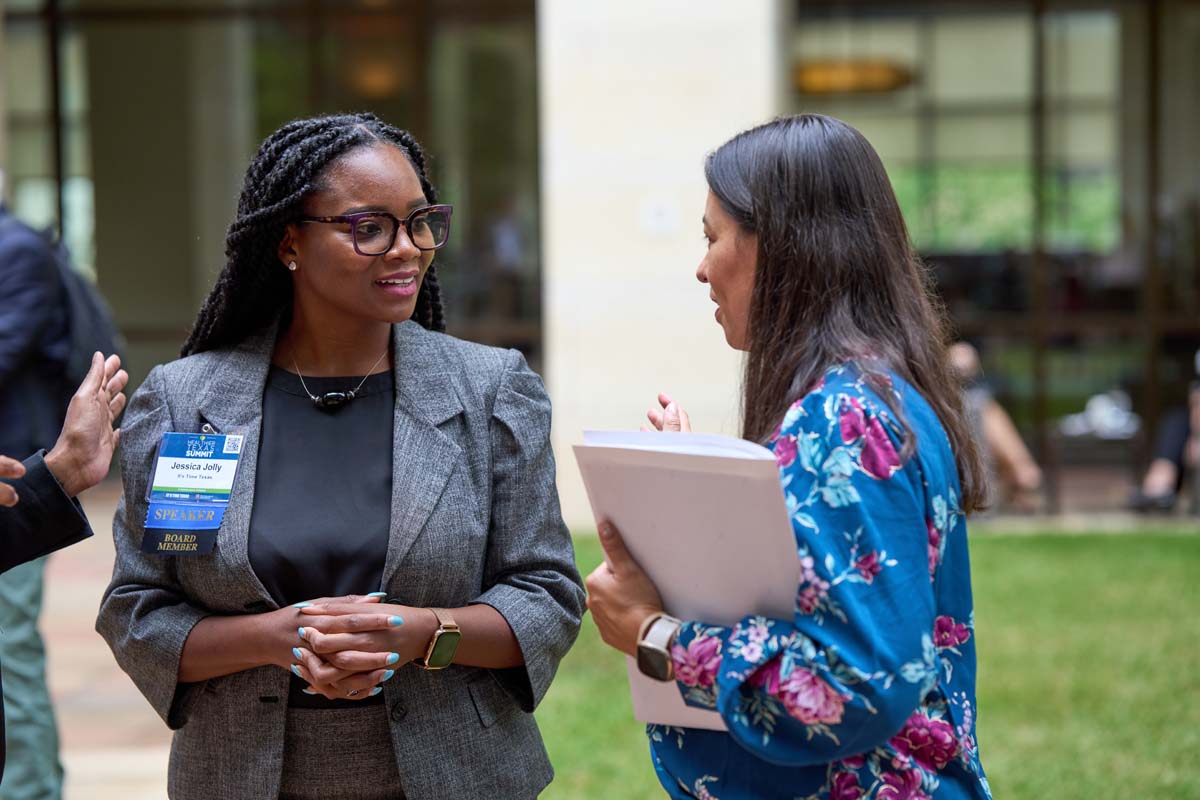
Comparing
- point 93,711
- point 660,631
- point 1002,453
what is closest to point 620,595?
point 660,631

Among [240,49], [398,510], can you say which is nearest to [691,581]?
[398,510]

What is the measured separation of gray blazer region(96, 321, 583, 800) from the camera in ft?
8.38

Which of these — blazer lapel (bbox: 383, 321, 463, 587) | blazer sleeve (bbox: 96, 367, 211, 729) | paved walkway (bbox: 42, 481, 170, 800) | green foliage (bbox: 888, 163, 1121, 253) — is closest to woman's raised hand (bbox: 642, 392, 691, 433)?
blazer lapel (bbox: 383, 321, 463, 587)

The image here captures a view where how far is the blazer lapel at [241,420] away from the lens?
253cm

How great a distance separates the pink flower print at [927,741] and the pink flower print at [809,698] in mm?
203

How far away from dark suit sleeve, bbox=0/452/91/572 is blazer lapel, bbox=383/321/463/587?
1.99ft

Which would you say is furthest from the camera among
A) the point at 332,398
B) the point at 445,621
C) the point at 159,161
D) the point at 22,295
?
the point at 159,161

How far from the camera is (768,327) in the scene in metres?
2.21

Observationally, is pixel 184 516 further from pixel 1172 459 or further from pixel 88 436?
pixel 1172 459

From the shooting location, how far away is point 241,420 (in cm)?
267

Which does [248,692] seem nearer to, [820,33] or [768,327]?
[768,327]

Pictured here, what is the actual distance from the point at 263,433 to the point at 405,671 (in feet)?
1.72

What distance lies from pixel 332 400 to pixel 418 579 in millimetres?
407

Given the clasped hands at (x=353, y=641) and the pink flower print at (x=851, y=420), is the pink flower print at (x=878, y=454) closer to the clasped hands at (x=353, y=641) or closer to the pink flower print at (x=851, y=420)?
the pink flower print at (x=851, y=420)
